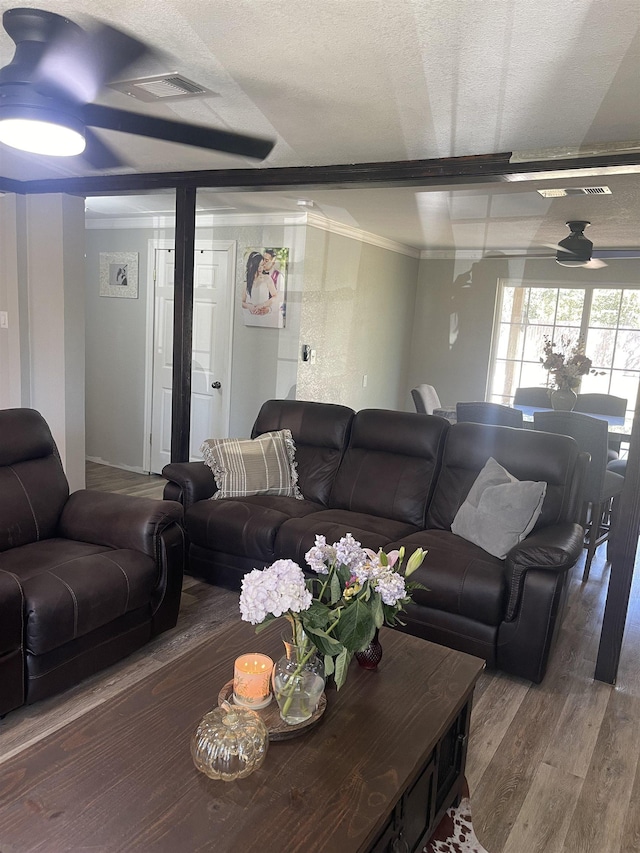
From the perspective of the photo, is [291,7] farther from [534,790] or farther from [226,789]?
[534,790]

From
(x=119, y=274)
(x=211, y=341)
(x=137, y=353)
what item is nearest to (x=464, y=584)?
(x=211, y=341)

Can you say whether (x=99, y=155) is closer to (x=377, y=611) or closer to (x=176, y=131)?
(x=176, y=131)

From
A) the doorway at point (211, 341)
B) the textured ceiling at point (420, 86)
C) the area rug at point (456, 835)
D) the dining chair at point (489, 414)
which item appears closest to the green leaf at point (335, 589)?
the area rug at point (456, 835)

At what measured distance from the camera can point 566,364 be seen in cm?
333

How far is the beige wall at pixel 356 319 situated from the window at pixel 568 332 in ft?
1.88

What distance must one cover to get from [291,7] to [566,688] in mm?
2788

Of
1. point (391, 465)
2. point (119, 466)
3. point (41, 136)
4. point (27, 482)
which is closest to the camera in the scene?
point (41, 136)

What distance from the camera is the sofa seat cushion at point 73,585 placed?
2.30 metres

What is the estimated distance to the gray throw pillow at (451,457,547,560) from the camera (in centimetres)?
300

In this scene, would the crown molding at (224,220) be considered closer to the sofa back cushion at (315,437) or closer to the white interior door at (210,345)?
the white interior door at (210,345)

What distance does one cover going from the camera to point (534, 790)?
2.13 metres

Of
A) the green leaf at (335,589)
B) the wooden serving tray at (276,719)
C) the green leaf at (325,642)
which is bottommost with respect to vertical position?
the wooden serving tray at (276,719)

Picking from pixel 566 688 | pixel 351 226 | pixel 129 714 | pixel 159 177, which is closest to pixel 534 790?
pixel 566 688

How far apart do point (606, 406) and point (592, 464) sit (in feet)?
1.04
